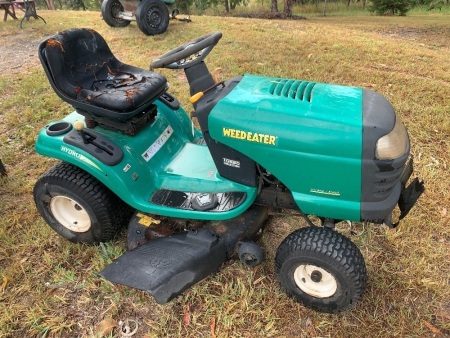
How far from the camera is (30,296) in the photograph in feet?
7.34

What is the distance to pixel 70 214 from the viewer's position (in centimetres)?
254

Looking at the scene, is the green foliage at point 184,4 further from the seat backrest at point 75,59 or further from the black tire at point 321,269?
the black tire at point 321,269

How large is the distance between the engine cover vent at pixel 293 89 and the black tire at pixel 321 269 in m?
0.67

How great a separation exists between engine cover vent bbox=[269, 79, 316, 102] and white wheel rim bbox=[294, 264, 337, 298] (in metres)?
0.85

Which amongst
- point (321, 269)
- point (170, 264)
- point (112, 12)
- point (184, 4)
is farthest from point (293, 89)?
point (184, 4)

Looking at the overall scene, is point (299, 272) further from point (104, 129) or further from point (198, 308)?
point (104, 129)

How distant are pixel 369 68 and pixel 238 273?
13.0 feet

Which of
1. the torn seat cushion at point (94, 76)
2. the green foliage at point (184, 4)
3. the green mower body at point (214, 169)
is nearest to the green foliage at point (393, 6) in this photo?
the green foliage at point (184, 4)

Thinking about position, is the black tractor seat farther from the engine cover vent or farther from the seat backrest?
the engine cover vent

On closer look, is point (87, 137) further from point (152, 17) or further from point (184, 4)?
point (184, 4)

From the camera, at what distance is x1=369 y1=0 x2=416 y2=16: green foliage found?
1675 cm

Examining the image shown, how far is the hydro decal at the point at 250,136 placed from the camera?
1.81 meters

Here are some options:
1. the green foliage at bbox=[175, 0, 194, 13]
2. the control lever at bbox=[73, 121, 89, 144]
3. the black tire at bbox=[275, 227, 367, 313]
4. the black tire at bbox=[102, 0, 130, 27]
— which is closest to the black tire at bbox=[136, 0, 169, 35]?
the black tire at bbox=[102, 0, 130, 27]

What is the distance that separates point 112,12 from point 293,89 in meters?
6.53
